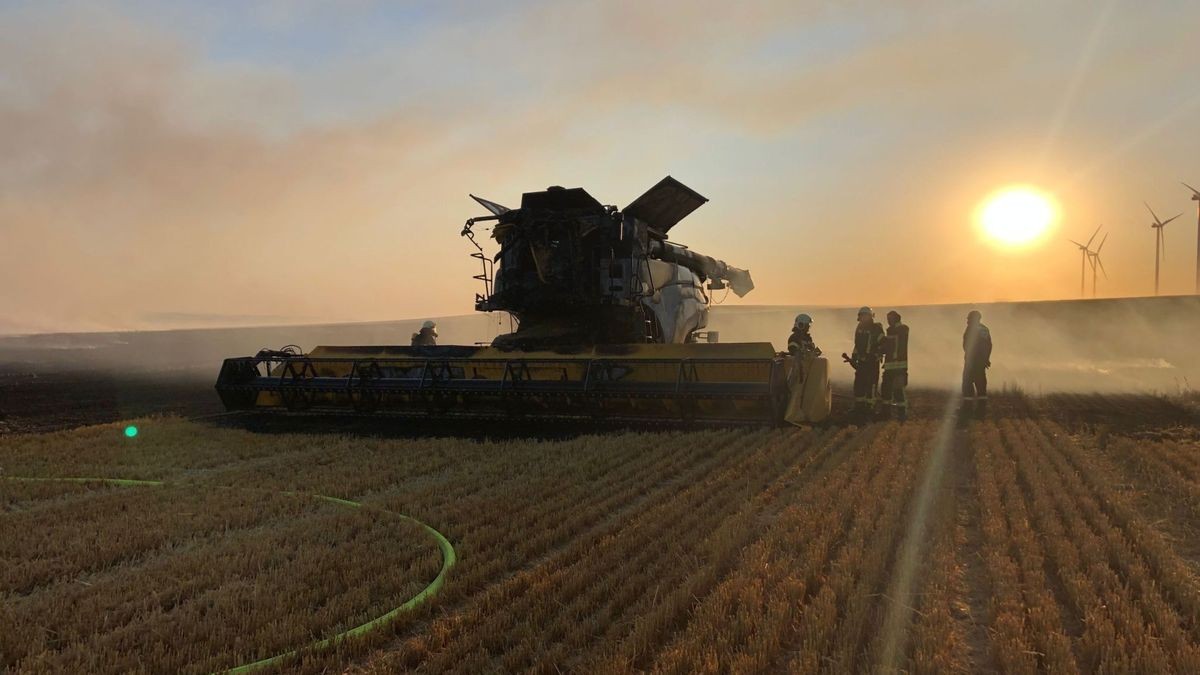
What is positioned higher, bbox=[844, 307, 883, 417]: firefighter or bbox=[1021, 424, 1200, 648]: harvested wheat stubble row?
bbox=[844, 307, 883, 417]: firefighter

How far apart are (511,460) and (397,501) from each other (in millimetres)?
2106

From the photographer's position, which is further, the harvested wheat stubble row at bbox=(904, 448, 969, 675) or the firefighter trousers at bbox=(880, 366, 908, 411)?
the firefighter trousers at bbox=(880, 366, 908, 411)

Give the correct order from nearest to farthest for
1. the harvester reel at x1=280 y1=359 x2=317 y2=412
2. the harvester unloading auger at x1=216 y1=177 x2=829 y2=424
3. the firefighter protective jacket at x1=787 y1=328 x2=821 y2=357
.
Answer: the harvester unloading auger at x1=216 y1=177 x2=829 y2=424, the firefighter protective jacket at x1=787 y1=328 x2=821 y2=357, the harvester reel at x1=280 y1=359 x2=317 y2=412

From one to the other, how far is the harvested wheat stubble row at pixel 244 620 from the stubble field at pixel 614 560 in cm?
2

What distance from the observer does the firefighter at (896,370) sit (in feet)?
42.5

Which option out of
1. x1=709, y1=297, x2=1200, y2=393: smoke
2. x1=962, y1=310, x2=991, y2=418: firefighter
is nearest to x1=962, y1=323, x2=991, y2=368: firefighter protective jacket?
x1=962, y1=310, x2=991, y2=418: firefighter

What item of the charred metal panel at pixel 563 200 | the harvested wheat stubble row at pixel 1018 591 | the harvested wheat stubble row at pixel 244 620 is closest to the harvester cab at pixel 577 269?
the charred metal panel at pixel 563 200

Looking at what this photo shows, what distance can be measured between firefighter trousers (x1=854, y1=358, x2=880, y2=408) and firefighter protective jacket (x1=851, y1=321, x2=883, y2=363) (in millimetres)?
90

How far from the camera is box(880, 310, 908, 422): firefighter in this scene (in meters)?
12.9

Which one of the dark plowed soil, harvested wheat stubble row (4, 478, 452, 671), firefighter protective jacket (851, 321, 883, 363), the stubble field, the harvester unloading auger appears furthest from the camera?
the dark plowed soil

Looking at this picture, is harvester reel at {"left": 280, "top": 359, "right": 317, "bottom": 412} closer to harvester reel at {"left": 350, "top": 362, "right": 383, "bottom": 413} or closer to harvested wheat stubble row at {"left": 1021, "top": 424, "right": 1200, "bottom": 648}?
harvester reel at {"left": 350, "top": 362, "right": 383, "bottom": 413}

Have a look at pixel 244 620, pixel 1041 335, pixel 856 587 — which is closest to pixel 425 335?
pixel 244 620

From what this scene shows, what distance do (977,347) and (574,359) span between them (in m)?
9.50

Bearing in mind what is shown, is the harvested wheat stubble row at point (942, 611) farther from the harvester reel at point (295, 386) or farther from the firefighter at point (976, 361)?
the firefighter at point (976, 361)
